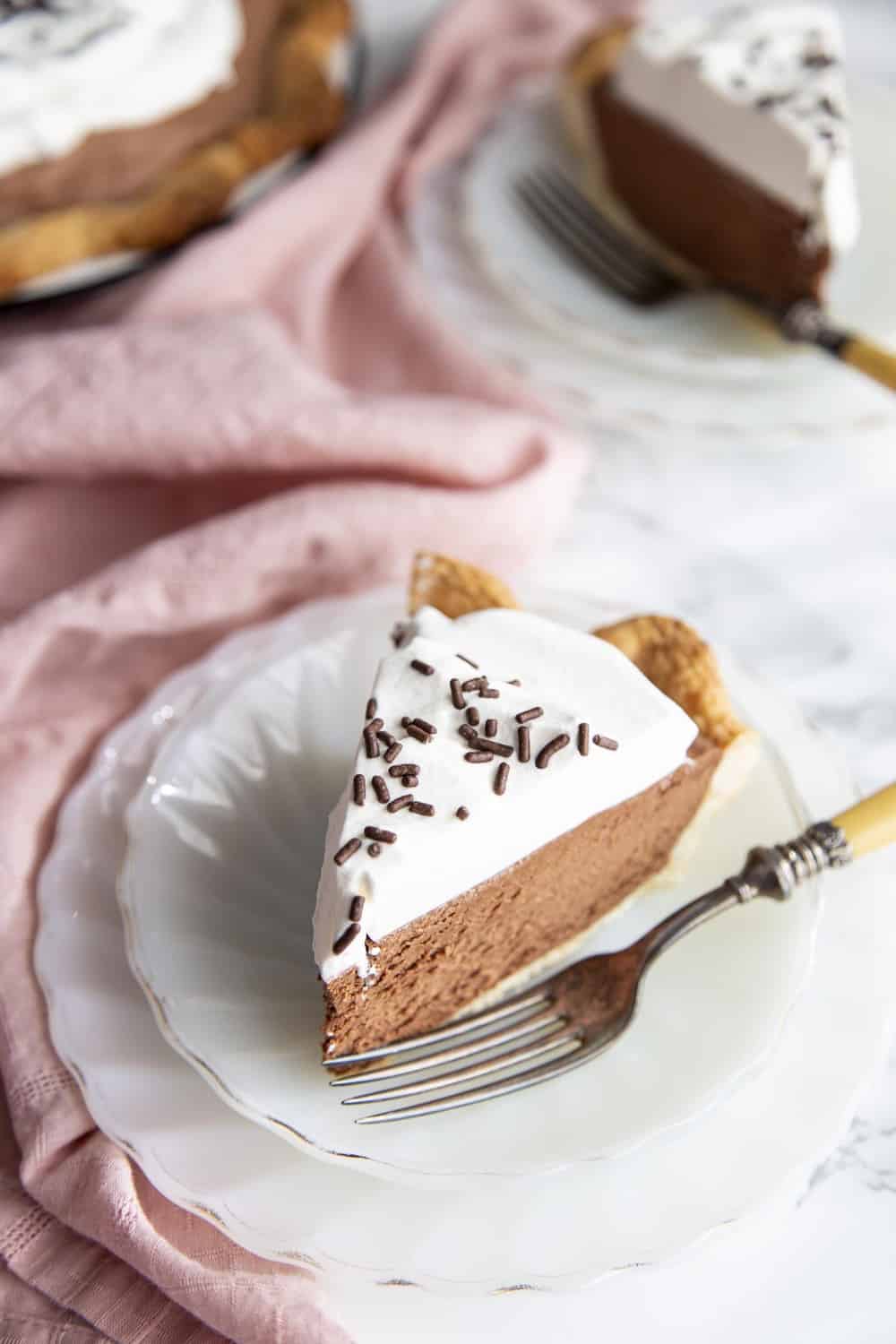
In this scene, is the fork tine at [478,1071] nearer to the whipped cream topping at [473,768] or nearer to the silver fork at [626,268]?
the whipped cream topping at [473,768]

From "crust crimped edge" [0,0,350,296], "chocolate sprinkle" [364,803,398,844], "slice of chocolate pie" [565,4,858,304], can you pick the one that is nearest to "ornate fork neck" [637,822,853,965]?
"chocolate sprinkle" [364,803,398,844]

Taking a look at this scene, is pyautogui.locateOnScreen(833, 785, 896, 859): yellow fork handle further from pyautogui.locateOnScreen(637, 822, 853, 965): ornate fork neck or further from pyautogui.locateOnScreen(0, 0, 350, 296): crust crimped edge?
pyautogui.locateOnScreen(0, 0, 350, 296): crust crimped edge

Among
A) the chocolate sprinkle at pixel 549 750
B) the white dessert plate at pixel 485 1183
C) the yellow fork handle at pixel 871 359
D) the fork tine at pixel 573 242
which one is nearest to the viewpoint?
the white dessert plate at pixel 485 1183

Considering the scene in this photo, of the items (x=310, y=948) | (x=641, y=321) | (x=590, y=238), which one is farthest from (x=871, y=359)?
(x=310, y=948)

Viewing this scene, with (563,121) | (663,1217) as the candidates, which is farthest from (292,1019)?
(563,121)

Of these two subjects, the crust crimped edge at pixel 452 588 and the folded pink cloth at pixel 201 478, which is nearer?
the crust crimped edge at pixel 452 588

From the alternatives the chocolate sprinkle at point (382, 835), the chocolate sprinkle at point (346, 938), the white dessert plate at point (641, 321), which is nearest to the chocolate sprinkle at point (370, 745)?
the chocolate sprinkle at point (382, 835)

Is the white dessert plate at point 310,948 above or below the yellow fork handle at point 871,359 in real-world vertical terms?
below
